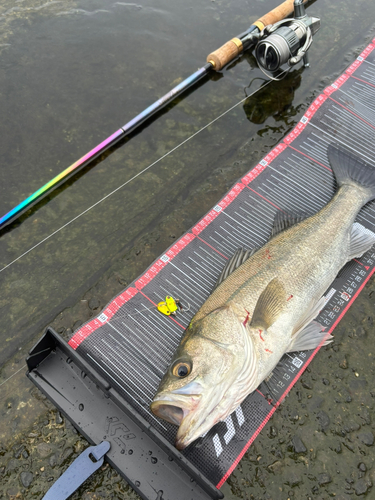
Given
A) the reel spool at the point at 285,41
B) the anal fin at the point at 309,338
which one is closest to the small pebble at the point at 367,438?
the anal fin at the point at 309,338

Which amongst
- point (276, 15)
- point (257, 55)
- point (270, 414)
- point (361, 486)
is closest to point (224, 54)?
point (257, 55)

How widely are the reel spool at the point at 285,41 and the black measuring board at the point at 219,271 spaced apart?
77 cm

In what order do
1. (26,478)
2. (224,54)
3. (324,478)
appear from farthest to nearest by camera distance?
1. (224,54)
2. (324,478)
3. (26,478)

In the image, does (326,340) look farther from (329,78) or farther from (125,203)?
(329,78)

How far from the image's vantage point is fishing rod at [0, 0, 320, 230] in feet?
15.4

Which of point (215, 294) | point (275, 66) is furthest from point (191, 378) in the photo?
point (275, 66)

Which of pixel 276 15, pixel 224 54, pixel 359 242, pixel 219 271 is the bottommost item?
pixel 219 271

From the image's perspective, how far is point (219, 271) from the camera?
417 cm

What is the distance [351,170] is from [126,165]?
285 cm

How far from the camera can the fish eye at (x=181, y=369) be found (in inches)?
111

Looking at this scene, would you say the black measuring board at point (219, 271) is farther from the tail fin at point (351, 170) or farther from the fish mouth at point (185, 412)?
the fish mouth at point (185, 412)

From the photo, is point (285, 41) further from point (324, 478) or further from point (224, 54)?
point (324, 478)

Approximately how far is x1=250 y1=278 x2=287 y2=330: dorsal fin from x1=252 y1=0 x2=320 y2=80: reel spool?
334 cm

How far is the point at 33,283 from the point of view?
13.5 ft
